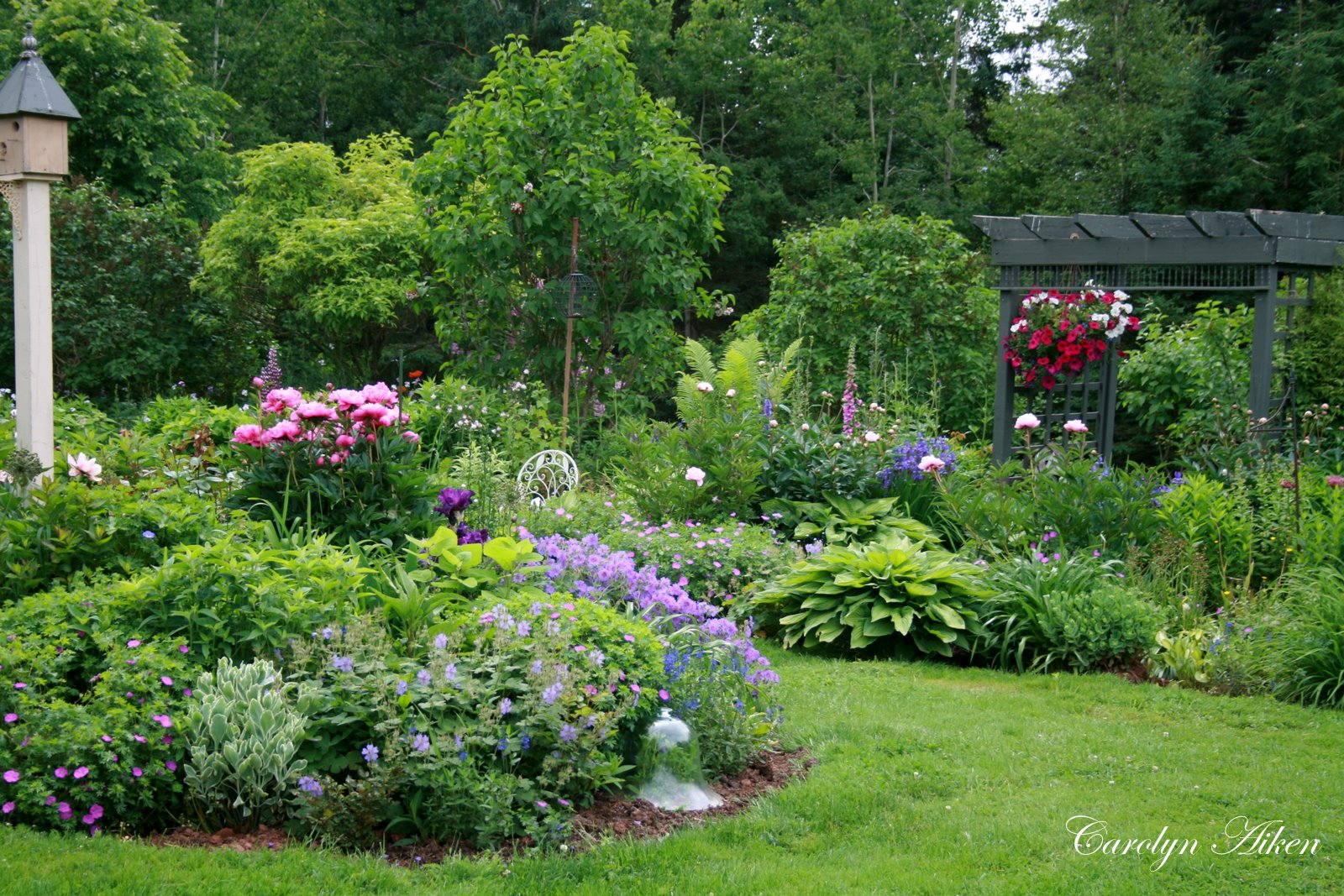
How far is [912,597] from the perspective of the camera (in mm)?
5605

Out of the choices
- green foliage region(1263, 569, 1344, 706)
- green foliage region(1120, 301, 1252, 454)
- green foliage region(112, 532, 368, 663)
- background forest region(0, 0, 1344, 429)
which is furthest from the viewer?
background forest region(0, 0, 1344, 429)

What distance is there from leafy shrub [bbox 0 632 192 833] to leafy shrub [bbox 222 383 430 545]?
4.18 feet

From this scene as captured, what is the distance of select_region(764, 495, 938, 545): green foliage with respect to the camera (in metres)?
6.50

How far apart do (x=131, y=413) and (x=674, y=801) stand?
8.19 m

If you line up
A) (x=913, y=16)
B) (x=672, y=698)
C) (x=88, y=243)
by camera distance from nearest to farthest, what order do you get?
(x=672, y=698), (x=88, y=243), (x=913, y=16)

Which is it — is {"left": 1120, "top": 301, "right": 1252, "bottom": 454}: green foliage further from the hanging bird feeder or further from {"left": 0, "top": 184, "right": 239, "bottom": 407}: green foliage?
→ {"left": 0, "top": 184, "right": 239, "bottom": 407}: green foliage

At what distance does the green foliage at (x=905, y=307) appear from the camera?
1202 cm

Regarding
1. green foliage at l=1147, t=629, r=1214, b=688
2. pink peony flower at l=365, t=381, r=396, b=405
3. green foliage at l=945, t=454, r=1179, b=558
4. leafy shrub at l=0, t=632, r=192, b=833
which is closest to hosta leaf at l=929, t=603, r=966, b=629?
green foliage at l=945, t=454, r=1179, b=558

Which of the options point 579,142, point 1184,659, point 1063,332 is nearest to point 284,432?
point 1184,659

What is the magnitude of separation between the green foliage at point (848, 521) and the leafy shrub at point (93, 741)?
3.97m

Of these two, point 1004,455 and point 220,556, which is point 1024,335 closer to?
point 1004,455

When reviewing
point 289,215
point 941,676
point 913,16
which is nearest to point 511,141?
point 289,215

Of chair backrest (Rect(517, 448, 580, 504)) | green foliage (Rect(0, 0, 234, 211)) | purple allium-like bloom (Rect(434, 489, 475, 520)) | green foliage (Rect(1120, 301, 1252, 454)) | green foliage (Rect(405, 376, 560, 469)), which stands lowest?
chair backrest (Rect(517, 448, 580, 504))

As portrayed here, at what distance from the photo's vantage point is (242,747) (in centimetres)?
307
